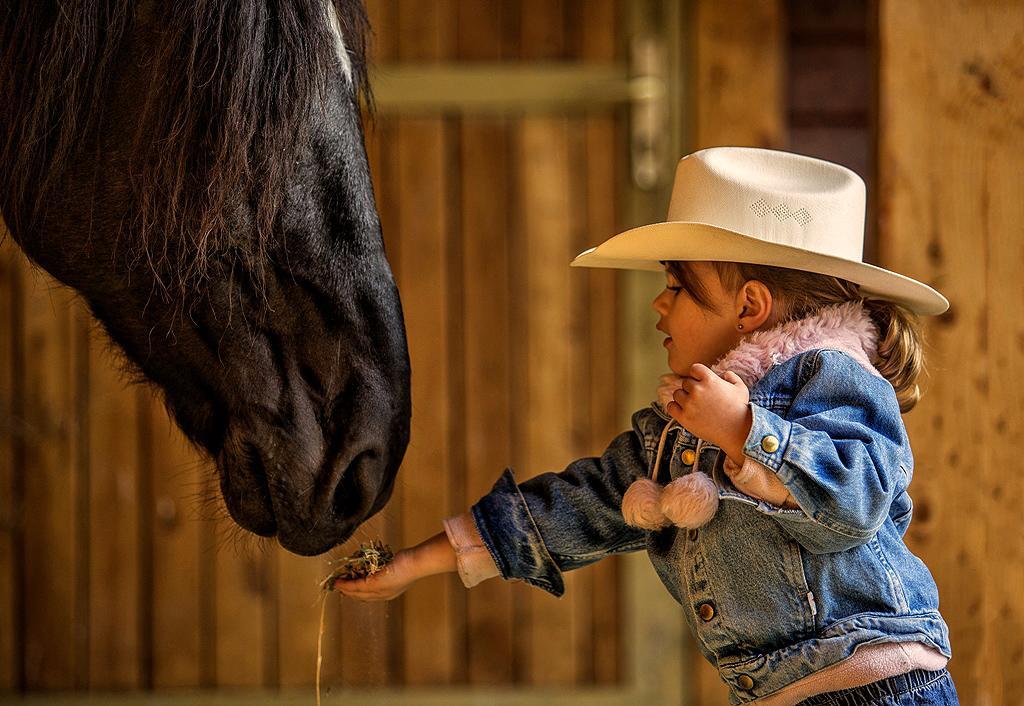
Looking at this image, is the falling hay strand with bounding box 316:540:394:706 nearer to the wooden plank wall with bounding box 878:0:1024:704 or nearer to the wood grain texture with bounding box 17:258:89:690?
the wooden plank wall with bounding box 878:0:1024:704

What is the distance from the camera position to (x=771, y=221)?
1.08 metres

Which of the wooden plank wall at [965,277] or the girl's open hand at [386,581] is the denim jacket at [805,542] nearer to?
the girl's open hand at [386,581]

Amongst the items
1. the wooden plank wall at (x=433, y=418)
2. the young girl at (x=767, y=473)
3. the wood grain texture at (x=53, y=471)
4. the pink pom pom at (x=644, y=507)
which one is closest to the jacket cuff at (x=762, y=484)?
the young girl at (x=767, y=473)

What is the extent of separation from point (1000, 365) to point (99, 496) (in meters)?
2.34

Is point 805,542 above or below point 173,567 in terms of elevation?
above

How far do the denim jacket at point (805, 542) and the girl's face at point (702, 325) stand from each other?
7 cm

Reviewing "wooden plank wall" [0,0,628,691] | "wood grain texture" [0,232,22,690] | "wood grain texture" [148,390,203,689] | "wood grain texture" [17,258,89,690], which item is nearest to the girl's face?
"wooden plank wall" [0,0,628,691]

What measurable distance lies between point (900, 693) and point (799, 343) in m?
0.34

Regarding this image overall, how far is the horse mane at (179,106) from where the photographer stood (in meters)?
1.10

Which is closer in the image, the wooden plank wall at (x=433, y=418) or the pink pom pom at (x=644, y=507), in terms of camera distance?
the pink pom pom at (x=644, y=507)

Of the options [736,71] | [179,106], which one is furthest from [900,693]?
[736,71]

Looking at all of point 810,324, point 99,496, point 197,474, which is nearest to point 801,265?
point 810,324

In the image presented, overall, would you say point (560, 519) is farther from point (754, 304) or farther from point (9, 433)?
point (9, 433)

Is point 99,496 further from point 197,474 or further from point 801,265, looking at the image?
point 801,265
